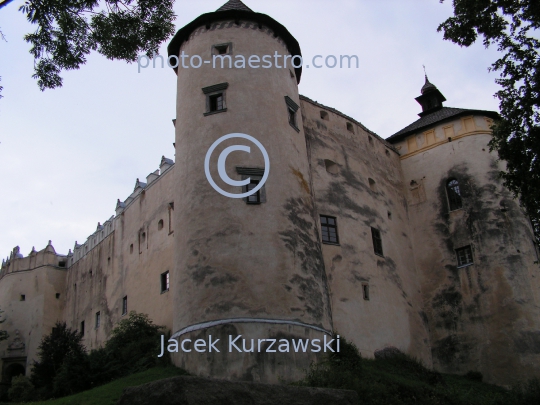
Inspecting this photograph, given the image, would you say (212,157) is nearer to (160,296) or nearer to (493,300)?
(160,296)

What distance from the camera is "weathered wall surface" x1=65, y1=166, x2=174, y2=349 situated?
105 ft

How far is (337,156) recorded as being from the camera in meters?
30.2

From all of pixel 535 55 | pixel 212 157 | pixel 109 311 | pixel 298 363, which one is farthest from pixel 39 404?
pixel 535 55

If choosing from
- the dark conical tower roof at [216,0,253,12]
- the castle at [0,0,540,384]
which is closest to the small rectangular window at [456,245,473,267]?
the castle at [0,0,540,384]

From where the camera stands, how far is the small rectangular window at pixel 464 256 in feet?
99.2

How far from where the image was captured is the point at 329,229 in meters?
27.6

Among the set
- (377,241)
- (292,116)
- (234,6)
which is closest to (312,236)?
(292,116)

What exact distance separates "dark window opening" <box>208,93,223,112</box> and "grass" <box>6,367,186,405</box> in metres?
10.2

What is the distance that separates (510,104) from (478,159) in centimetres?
1532

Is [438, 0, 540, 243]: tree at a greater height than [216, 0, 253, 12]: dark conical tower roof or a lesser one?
lesser

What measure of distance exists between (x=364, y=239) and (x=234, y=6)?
12.0m

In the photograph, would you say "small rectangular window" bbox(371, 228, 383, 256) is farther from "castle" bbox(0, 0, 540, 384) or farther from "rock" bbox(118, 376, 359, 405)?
"rock" bbox(118, 376, 359, 405)

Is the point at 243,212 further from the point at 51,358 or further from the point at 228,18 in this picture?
the point at 51,358

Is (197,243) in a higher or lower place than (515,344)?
higher
